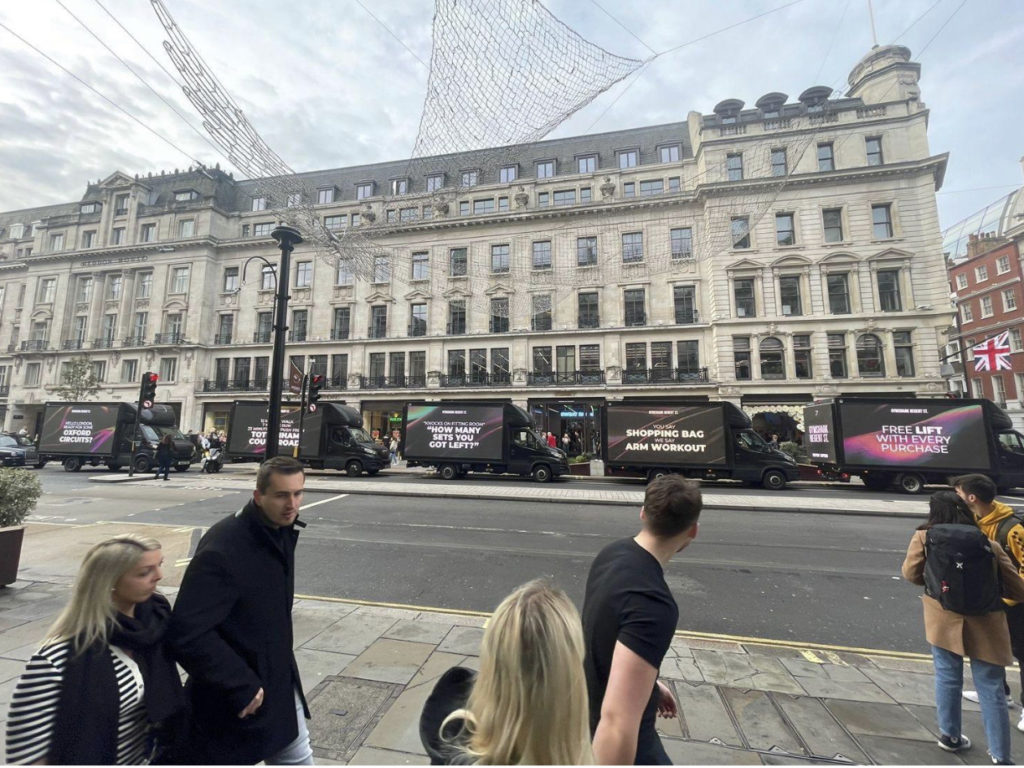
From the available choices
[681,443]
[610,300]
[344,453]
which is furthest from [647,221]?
[344,453]

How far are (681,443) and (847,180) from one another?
76.8 feet

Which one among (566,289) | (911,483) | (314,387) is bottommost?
(911,483)

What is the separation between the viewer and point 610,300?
101 ft

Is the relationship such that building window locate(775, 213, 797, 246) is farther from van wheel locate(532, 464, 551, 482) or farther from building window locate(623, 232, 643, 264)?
van wheel locate(532, 464, 551, 482)

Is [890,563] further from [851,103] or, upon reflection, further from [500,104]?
[851,103]

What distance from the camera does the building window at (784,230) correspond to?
28.5 meters

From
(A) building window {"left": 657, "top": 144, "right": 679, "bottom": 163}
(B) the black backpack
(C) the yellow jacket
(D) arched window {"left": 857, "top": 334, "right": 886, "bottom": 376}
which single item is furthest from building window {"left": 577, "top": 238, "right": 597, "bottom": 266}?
(B) the black backpack

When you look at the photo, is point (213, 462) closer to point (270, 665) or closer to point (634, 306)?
point (270, 665)

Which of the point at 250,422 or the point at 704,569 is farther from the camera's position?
the point at 250,422

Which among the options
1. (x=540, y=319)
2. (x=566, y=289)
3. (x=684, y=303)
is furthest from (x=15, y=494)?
(x=684, y=303)

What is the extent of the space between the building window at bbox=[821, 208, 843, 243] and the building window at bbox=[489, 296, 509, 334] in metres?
20.9

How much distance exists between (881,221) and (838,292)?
17.1 feet

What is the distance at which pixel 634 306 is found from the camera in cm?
3056

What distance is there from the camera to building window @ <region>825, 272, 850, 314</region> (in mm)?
27531
